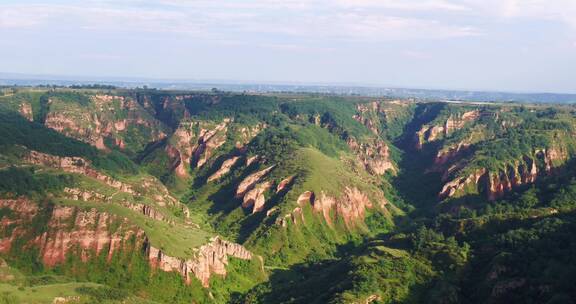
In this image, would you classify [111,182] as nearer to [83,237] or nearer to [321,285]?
[83,237]

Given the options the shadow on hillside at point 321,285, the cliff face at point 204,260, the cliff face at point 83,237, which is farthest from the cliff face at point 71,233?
the shadow on hillside at point 321,285

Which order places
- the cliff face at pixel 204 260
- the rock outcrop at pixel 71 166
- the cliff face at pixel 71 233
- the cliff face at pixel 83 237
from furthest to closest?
the rock outcrop at pixel 71 166 → the cliff face at pixel 204 260 → the cliff face at pixel 83 237 → the cliff face at pixel 71 233

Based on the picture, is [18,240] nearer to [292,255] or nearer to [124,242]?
[124,242]

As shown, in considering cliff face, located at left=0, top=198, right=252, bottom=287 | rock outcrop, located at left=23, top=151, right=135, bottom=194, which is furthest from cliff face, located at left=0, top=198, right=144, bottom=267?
rock outcrop, located at left=23, top=151, right=135, bottom=194

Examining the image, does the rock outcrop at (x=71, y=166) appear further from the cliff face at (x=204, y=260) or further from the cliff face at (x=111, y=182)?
the cliff face at (x=204, y=260)

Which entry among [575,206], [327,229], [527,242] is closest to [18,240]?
[327,229]

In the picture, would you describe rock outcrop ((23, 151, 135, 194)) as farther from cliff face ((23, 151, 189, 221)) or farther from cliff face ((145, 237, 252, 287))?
cliff face ((145, 237, 252, 287))

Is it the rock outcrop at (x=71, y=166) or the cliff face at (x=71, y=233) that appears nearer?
the cliff face at (x=71, y=233)

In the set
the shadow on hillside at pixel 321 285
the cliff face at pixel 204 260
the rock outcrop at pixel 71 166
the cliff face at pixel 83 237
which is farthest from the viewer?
the rock outcrop at pixel 71 166

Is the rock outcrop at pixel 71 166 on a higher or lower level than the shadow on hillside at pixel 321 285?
higher

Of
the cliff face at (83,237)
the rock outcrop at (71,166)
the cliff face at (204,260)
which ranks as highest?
the rock outcrop at (71,166)
